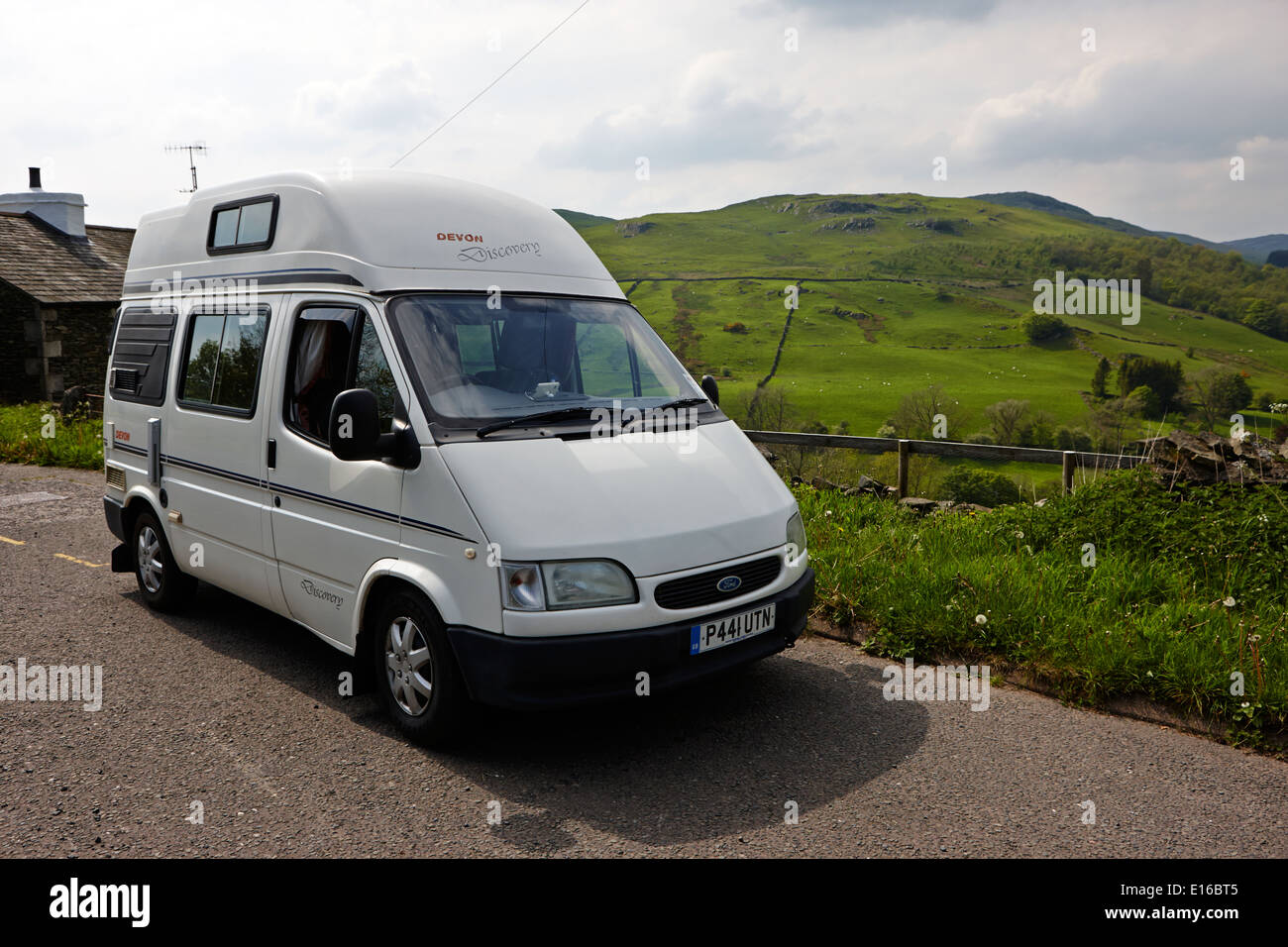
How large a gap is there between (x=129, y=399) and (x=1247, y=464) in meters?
8.24

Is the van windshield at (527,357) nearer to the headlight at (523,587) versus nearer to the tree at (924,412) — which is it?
the headlight at (523,587)

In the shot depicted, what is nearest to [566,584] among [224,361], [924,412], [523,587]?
[523,587]

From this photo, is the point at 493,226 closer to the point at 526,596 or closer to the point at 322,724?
the point at 526,596

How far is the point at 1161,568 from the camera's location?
630 cm

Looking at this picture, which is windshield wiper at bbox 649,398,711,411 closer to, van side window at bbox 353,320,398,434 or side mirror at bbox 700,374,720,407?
side mirror at bbox 700,374,720,407

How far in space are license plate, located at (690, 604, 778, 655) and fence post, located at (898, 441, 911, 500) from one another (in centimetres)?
589

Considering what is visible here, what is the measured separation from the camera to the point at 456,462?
4285 mm

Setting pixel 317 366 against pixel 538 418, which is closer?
pixel 538 418

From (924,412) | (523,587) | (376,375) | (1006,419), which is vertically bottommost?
(1006,419)

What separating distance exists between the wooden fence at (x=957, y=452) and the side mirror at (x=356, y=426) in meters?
6.25

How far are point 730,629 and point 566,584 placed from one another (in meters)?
0.90

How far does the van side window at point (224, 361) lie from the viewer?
18.6 feet

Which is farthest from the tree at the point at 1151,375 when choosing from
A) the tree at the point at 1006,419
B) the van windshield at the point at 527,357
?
the van windshield at the point at 527,357

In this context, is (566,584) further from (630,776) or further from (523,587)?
(630,776)
